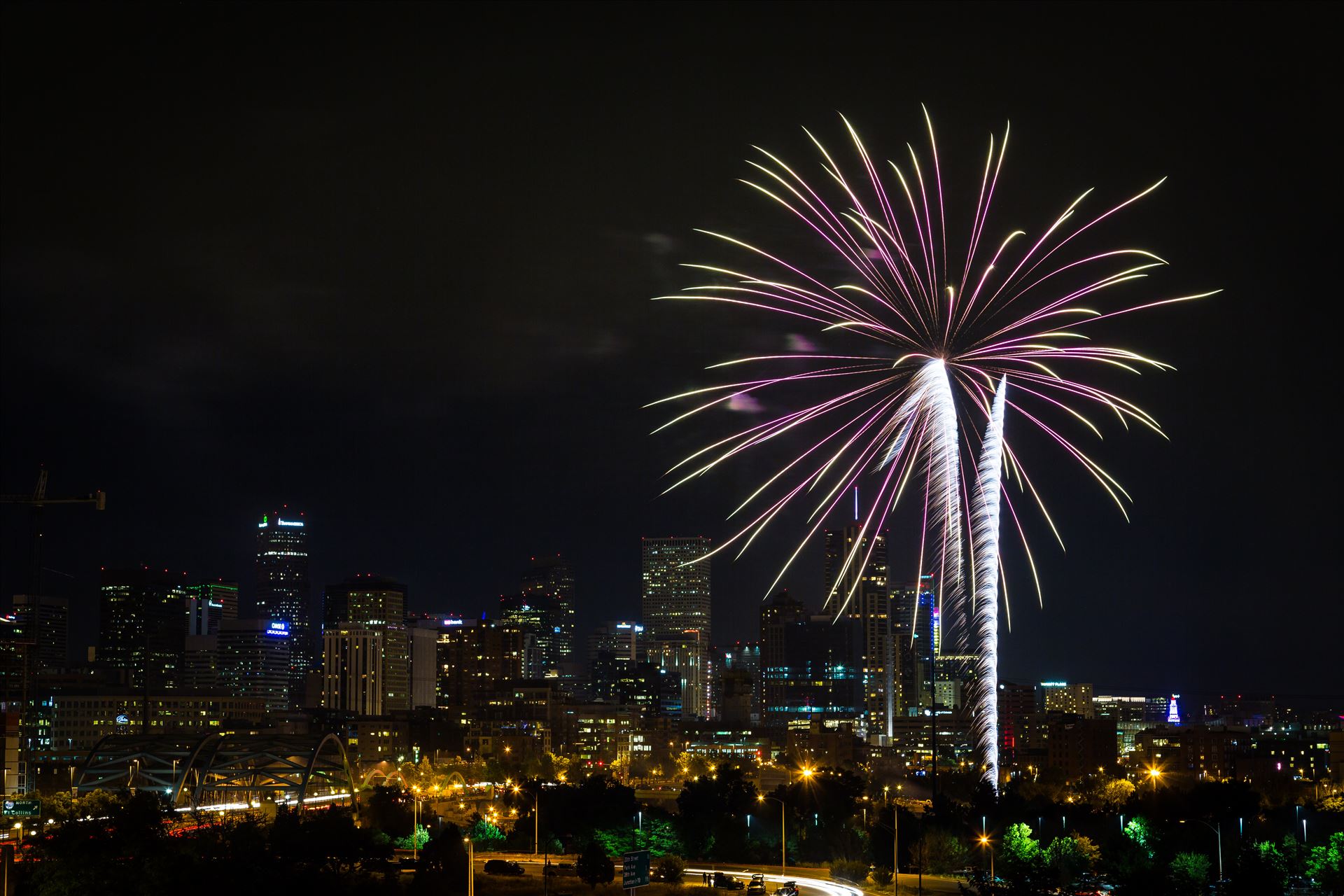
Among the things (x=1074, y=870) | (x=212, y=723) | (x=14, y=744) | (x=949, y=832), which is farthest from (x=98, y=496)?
(x=1074, y=870)

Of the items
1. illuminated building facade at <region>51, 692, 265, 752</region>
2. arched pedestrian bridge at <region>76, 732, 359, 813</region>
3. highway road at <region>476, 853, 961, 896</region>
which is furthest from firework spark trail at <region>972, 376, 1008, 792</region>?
illuminated building facade at <region>51, 692, 265, 752</region>

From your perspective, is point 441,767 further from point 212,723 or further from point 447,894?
point 447,894

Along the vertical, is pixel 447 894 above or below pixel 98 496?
below

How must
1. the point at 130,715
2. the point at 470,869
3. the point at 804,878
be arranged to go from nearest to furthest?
the point at 470,869 < the point at 804,878 < the point at 130,715

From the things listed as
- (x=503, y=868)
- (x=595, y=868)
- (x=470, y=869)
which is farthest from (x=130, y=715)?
(x=470, y=869)

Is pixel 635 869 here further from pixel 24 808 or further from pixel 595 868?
pixel 24 808

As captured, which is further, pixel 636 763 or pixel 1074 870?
pixel 636 763
